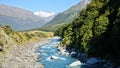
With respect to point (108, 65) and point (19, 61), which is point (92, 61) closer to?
point (108, 65)

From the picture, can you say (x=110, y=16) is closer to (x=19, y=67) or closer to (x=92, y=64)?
(x=92, y=64)

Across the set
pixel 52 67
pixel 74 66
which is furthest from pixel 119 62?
pixel 52 67

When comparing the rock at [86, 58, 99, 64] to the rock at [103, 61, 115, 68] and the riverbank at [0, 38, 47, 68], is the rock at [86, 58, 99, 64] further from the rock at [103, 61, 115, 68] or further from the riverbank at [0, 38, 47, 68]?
the riverbank at [0, 38, 47, 68]

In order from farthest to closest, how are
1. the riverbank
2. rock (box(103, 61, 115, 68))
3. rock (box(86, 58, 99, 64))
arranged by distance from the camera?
rock (box(86, 58, 99, 64))
the riverbank
rock (box(103, 61, 115, 68))

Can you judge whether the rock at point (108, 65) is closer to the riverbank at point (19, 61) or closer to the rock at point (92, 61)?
the rock at point (92, 61)

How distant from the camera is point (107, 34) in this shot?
268ft

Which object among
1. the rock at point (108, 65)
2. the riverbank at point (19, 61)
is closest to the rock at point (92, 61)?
the rock at point (108, 65)

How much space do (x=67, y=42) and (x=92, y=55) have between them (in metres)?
54.7

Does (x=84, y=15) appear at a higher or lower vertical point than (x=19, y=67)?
higher

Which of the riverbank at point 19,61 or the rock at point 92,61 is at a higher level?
the riverbank at point 19,61

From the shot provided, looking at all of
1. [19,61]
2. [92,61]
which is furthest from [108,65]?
[19,61]

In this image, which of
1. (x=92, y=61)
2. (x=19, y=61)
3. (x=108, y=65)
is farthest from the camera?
(x=19, y=61)

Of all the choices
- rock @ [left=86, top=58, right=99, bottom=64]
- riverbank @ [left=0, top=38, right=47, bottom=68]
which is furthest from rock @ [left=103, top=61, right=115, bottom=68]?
riverbank @ [left=0, top=38, right=47, bottom=68]

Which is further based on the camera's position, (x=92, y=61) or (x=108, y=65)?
(x=92, y=61)
